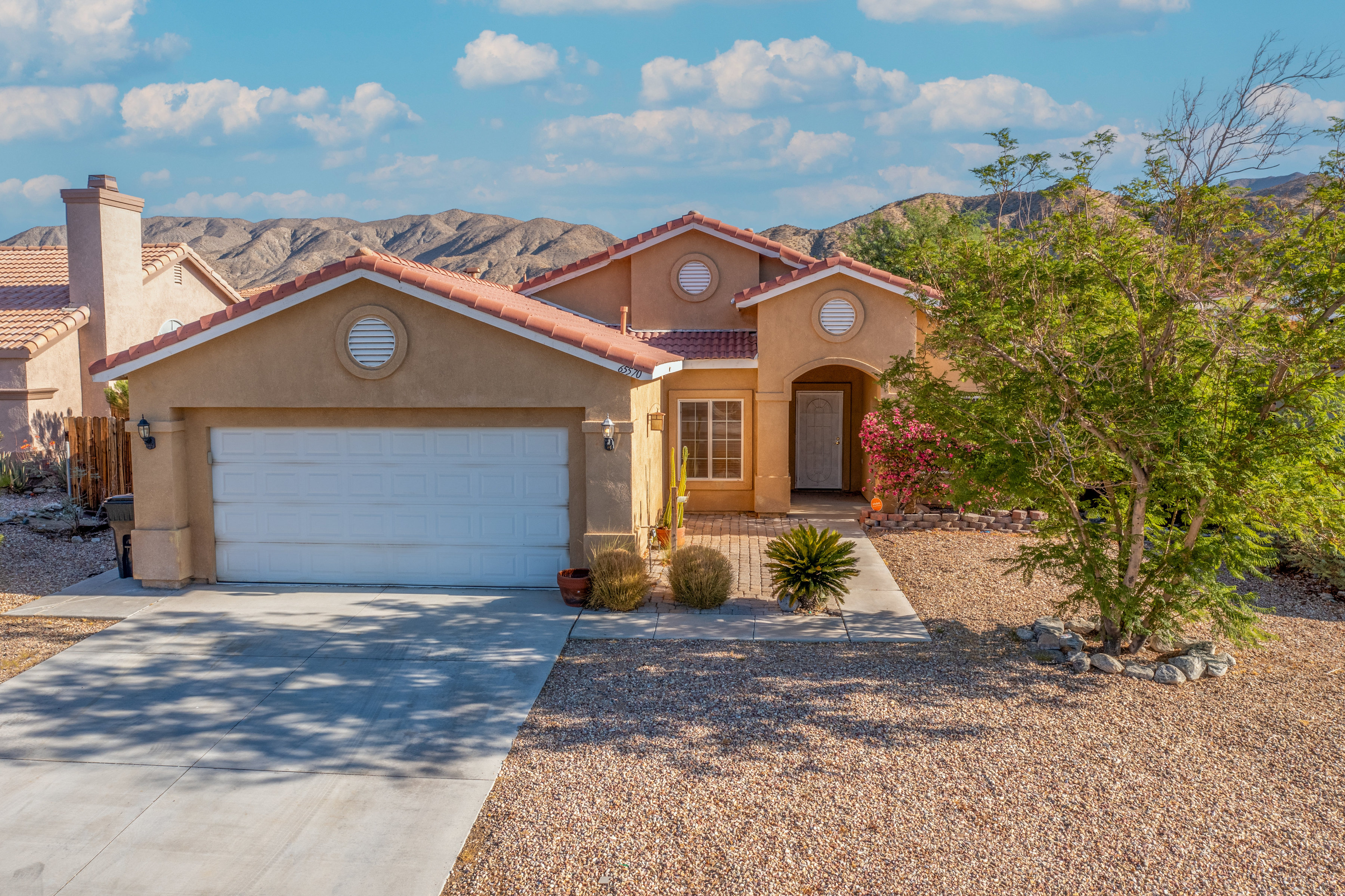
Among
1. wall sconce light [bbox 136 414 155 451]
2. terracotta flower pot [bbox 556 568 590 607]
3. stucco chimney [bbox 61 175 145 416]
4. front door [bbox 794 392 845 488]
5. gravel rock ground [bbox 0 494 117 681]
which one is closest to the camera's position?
gravel rock ground [bbox 0 494 117 681]

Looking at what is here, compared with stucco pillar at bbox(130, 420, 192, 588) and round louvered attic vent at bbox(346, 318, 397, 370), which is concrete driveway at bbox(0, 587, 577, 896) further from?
round louvered attic vent at bbox(346, 318, 397, 370)

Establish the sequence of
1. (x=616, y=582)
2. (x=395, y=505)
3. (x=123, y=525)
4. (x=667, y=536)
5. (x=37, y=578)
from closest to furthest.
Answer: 1. (x=616, y=582)
2. (x=395, y=505)
3. (x=123, y=525)
4. (x=37, y=578)
5. (x=667, y=536)

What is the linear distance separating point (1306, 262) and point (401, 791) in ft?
27.5

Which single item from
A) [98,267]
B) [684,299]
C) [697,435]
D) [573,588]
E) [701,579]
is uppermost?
[98,267]

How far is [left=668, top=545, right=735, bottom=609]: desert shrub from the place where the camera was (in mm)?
11047

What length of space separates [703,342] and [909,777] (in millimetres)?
12525

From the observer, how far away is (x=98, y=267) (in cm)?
2166

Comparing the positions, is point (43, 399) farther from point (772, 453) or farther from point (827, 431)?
point (827, 431)

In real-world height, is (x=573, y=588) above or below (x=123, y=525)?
below

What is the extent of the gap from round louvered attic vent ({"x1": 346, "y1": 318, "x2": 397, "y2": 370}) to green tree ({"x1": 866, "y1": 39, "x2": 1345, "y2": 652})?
6.48m

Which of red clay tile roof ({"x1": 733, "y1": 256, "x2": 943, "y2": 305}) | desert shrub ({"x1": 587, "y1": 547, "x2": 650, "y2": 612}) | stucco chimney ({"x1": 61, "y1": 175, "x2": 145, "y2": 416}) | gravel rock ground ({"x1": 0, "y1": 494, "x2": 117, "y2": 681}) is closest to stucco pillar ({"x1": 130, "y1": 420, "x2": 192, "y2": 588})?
gravel rock ground ({"x1": 0, "y1": 494, "x2": 117, "y2": 681})

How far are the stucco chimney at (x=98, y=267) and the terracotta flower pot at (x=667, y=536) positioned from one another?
50.3 feet

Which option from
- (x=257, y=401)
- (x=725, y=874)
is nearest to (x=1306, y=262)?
(x=725, y=874)

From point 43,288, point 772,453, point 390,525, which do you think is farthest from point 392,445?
point 43,288
